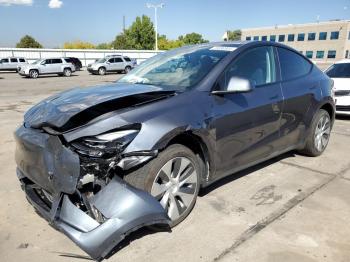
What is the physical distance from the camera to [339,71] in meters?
9.30

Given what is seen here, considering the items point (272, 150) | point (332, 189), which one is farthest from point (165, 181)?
point (332, 189)

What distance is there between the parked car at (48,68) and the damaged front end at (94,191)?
2683 centimetres

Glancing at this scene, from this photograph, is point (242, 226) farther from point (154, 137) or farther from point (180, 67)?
A: point (180, 67)

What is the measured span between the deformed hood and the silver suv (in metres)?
29.1

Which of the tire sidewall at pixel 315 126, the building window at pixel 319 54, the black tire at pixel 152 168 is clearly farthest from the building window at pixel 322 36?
the black tire at pixel 152 168

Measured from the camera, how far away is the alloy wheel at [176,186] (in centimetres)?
297

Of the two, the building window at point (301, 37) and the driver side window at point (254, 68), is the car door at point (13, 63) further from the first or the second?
the building window at point (301, 37)

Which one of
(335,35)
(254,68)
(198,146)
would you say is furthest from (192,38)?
(198,146)

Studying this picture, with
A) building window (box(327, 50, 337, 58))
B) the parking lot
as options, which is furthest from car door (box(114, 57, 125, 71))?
building window (box(327, 50, 337, 58))

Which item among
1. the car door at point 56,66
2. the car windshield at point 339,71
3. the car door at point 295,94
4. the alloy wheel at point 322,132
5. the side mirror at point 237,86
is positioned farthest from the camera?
the car door at point 56,66

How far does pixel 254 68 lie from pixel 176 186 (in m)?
1.78

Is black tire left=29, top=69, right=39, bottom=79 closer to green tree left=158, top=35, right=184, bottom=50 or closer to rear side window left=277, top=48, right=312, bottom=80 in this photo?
rear side window left=277, top=48, right=312, bottom=80

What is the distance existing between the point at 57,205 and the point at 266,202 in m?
2.24

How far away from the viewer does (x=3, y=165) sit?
497 cm
